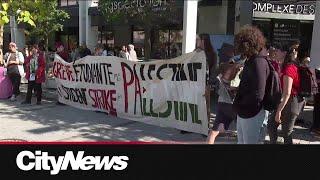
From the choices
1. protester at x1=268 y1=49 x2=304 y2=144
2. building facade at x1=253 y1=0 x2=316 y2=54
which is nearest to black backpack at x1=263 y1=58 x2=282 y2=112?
protester at x1=268 y1=49 x2=304 y2=144

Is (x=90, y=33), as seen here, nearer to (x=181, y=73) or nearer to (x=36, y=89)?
(x=36, y=89)

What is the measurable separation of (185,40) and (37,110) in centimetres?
692

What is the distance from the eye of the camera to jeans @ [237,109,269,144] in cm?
479

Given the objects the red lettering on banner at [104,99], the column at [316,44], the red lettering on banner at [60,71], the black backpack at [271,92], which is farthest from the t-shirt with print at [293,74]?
the red lettering on banner at [60,71]

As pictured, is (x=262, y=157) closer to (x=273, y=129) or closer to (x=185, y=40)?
(x=273, y=129)

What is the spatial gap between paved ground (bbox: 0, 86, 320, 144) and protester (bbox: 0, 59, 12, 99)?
6.67ft

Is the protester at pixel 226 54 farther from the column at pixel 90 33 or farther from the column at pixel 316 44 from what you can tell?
the column at pixel 90 33

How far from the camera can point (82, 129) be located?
8484 mm

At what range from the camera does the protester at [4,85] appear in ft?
40.7

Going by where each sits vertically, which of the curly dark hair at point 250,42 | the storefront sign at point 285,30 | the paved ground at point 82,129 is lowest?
the paved ground at point 82,129

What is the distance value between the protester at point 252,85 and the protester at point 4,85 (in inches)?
359

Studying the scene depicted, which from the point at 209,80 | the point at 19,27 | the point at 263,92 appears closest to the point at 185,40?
the point at 209,80

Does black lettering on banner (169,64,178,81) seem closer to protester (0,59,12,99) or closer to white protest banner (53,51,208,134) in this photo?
white protest banner (53,51,208,134)

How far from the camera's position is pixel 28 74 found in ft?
38.2
